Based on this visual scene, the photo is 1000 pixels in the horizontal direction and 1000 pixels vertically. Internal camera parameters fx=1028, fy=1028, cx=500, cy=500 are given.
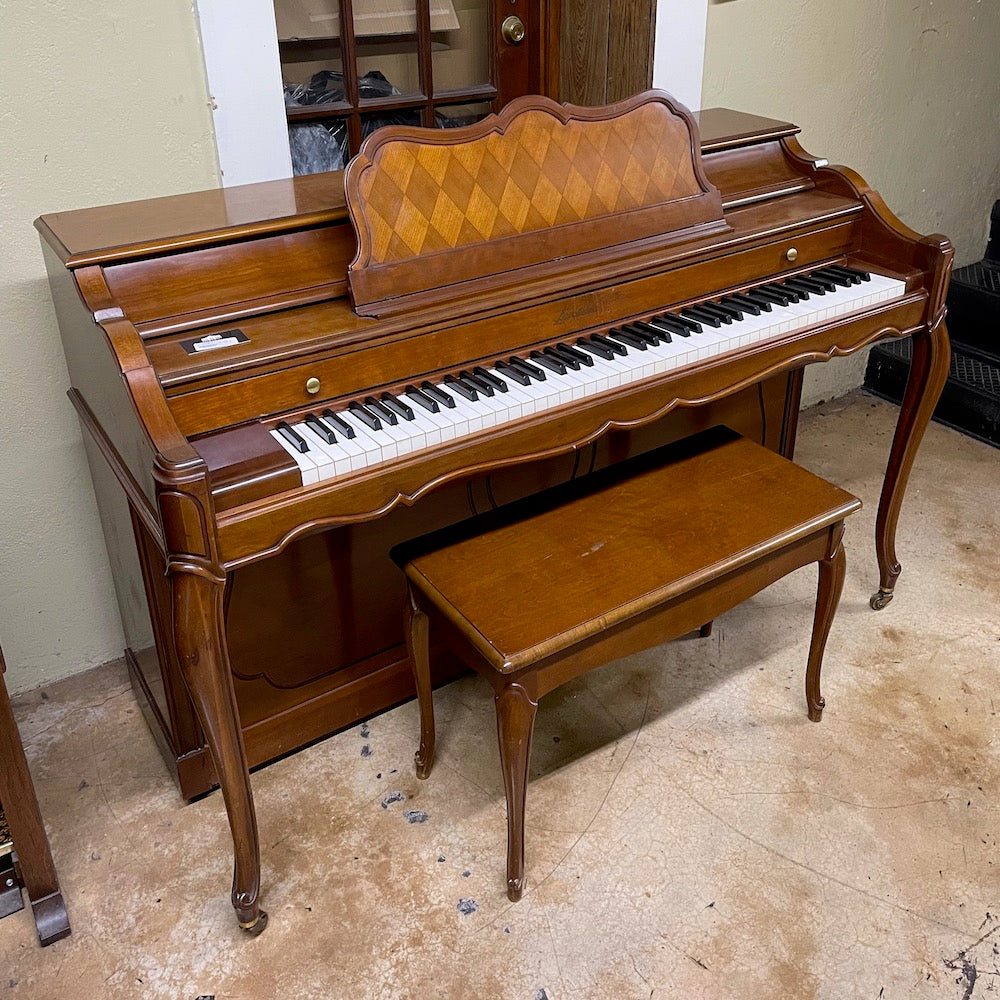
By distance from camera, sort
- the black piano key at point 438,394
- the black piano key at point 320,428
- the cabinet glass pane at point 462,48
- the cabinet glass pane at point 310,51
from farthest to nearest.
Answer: the cabinet glass pane at point 462,48
the cabinet glass pane at point 310,51
the black piano key at point 438,394
the black piano key at point 320,428

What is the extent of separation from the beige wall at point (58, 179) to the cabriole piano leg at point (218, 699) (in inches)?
33.6

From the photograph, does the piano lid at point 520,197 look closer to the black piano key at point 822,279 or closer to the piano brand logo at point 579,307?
the piano brand logo at point 579,307

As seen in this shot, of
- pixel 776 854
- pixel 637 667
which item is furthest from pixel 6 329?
pixel 776 854

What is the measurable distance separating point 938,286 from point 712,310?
1.85 feet

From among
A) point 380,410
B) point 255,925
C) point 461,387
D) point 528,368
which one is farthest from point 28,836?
point 528,368

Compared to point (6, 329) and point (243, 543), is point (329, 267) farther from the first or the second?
point (6, 329)

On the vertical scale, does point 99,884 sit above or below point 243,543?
below

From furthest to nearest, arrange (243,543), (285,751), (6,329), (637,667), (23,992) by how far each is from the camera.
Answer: (637,667) → (285,751) → (6,329) → (23,992) → (243,543)

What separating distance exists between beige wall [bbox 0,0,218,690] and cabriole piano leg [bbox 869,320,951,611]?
5.29 ft

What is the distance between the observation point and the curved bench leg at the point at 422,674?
1.89m

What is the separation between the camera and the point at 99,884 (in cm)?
190

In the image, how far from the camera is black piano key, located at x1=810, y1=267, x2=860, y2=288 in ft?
7.25

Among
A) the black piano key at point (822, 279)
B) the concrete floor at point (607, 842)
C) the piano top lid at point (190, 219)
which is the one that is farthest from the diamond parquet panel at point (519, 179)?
the concrete floor at point (607, 842)

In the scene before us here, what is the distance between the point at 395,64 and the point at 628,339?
3.45ft
